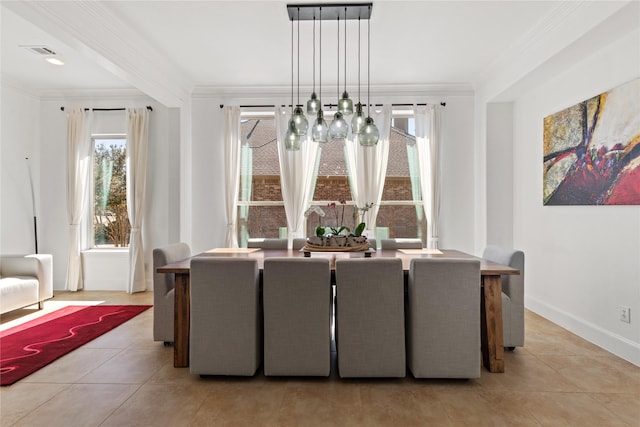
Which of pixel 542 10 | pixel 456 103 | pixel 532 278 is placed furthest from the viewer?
pixel 456 103

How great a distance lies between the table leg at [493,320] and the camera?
101 inches

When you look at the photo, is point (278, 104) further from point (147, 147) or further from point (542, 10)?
point (542, 10)

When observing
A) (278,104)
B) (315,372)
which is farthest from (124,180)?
(315,372)

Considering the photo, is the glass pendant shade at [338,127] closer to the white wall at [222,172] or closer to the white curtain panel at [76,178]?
the white wall at [222,172]

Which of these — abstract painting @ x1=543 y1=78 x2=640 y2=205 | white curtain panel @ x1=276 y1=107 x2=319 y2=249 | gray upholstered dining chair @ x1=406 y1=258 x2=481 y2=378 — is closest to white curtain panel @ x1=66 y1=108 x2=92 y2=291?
white curtain panel @ x1=276 y1=107 x2=319 y2=249

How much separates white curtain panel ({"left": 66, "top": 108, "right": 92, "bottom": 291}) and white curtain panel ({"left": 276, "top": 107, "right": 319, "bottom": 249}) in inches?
107

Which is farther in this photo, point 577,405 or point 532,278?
point 532,278

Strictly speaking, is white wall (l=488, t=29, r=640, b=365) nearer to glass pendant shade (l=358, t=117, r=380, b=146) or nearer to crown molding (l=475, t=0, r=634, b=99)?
crown molding (l=475, t=0, r=634, b=99)

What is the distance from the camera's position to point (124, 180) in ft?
17.6

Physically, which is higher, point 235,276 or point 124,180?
point 124,180

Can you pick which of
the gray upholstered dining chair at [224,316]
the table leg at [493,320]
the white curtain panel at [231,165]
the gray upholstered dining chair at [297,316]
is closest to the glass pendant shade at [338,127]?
the gray upholstered dining chair at [297,316]

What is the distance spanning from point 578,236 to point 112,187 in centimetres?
570

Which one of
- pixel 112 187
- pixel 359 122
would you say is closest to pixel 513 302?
pixel 359 122

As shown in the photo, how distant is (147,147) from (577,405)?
17.3 feet
